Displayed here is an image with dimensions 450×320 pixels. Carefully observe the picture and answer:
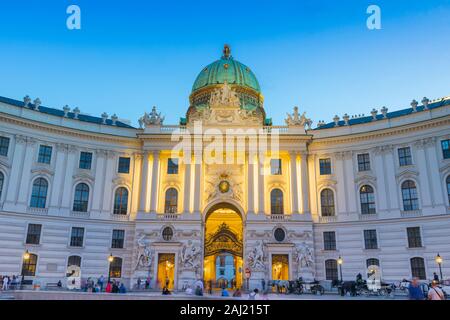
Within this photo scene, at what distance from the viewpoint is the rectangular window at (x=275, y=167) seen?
4600 centimetres

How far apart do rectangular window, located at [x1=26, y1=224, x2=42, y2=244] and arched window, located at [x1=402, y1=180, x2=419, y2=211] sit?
39527 millimetres

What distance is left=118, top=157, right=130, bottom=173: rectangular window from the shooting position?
4669 cm

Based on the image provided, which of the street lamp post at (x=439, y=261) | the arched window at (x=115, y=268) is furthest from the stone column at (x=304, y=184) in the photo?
the arched window at (x=115, y=268)

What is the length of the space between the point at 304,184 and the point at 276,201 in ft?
12.6

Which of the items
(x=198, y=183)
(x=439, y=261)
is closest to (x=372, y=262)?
(x=439, y=261)

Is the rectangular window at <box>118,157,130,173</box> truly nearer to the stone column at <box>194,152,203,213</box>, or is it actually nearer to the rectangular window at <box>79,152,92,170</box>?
the rectangular window at <box>79,152,92,170</box>

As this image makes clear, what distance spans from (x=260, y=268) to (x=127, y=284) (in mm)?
14675

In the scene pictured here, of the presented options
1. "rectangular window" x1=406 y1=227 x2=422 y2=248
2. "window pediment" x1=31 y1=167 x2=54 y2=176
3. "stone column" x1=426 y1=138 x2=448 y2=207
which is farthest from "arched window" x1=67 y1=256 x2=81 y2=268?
"stone column" x1=426 y1=138 x2=448 y2=207

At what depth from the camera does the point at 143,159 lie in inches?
1822

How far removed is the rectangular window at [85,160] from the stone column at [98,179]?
81 centimetres
